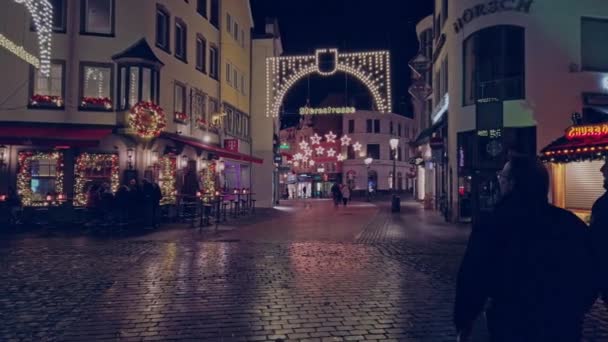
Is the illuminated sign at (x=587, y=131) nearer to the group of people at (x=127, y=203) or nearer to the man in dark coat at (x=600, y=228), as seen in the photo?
the man in dark coat at (x=600, y=228)

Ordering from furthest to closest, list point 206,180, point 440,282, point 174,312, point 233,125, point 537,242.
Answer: point 233,125 → point 206,180 → point 440,282 → point 174,312 → point 537,242

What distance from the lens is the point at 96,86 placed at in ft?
61.8

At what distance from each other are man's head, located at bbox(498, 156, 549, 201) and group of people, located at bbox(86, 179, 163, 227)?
1451 cm

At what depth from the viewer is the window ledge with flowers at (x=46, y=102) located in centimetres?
1798

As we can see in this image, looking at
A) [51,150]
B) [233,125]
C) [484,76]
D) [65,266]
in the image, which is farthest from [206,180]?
[65,266]

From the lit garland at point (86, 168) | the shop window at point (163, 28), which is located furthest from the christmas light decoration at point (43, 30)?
the shop window at point (163, 28)

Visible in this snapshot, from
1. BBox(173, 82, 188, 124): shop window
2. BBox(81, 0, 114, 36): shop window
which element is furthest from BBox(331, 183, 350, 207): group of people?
BBox(81, 0, 114, 36): shop window

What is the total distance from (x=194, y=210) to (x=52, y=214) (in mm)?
4840

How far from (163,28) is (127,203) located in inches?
330

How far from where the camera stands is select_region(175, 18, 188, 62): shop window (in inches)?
859

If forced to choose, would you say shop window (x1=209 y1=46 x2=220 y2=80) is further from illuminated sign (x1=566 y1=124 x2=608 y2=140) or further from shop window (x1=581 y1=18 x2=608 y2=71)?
illuminated sign (x1=566 y1=124 x2=608 y2=140)

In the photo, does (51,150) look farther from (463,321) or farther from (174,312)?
(463,321)

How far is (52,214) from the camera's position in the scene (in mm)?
17484

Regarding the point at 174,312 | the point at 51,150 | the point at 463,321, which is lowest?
the point at 174,312
